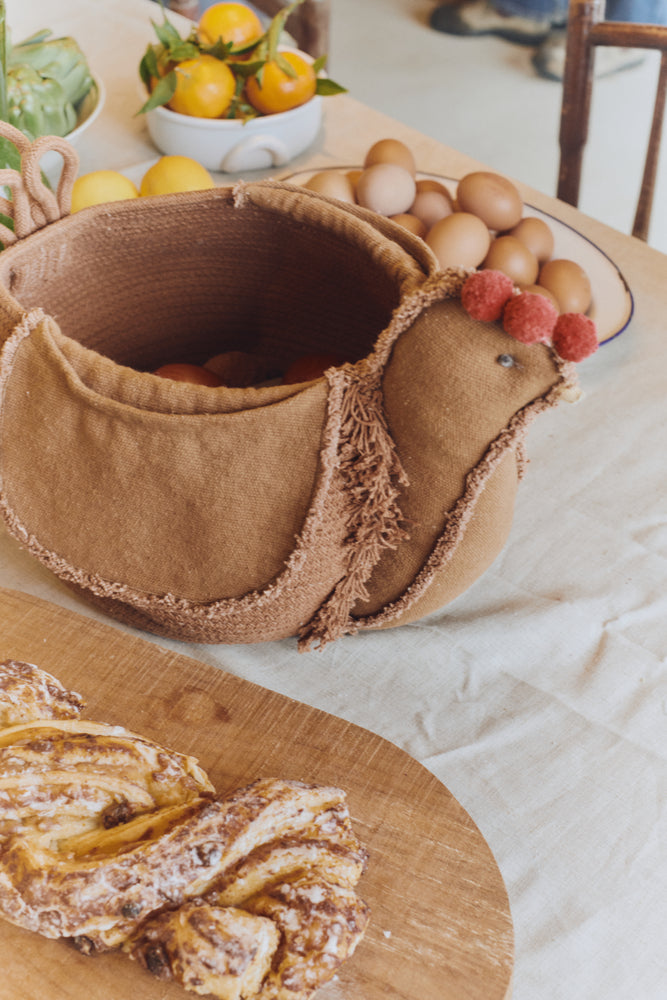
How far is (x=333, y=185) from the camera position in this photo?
79cm

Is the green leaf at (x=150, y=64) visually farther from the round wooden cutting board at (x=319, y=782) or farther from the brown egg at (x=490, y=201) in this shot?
the round wooden cutting board at (x=319, y=782)

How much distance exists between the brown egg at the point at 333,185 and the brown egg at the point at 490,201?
10 centimetres

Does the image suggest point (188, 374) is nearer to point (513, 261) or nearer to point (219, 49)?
point (513, 261)

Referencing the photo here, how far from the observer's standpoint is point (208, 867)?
40cm

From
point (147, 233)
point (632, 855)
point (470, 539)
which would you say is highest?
point (147, 233)

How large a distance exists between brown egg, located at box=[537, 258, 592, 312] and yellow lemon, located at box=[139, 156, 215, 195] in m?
0.30

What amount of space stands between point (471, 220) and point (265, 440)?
383 millimetres

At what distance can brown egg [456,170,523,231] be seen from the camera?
0.76m

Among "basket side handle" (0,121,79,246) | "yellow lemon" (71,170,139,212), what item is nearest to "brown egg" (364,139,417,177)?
"yellow lemon" (71,170,139,212)

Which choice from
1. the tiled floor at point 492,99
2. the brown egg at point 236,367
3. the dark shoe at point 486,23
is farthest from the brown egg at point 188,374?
the dark shoe at point 486,23

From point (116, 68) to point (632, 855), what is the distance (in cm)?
104

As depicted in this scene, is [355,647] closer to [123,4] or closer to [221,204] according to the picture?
[221,204]

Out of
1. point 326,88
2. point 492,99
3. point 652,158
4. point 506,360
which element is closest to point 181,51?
point 326,88

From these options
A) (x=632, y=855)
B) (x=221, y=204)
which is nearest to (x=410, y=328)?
(x=221, y=204)
